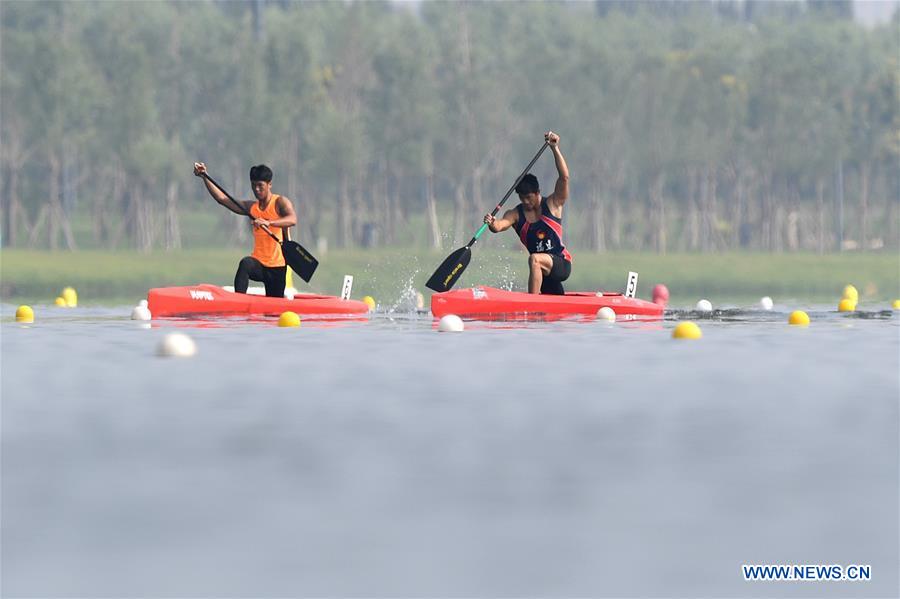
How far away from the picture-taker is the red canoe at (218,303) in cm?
2606

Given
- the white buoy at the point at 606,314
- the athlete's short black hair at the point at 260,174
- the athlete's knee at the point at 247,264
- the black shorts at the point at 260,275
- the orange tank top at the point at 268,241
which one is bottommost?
the white buoy at the point at 606,314

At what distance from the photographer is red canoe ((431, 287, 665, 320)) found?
25000 millimetres

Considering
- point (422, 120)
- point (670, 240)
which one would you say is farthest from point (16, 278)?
point (670, 240)

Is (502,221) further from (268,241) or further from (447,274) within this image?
(268,241)

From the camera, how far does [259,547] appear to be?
8.94 m

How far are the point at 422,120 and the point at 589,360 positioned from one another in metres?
63.2

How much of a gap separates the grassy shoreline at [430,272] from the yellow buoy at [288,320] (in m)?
18.6

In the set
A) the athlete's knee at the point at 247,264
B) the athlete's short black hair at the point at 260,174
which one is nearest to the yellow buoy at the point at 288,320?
the athlete's knee at the point at 247,264

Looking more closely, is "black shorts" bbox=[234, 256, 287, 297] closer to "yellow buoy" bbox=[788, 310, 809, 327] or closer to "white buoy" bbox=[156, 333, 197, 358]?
"white buoy" bbox=[156, 333, 197, 358]

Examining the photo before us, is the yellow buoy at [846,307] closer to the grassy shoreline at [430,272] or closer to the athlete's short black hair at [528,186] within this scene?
the athlete's short black hair at [528,186]

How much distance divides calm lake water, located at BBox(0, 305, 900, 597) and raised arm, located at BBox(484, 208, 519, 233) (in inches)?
227

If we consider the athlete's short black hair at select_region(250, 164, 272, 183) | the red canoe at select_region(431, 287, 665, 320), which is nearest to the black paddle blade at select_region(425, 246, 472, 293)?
the red canoe at select_region(431, 287, 665, 320)

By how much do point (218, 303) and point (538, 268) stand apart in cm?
511

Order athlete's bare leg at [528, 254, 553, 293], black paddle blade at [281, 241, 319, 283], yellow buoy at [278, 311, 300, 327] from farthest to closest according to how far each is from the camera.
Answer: black paddle blade at [281, 241, 319, 283] → athlete's bare leg at [528, 254, 553, 293] → yellow buoy at [278, 311, 300, 327]
